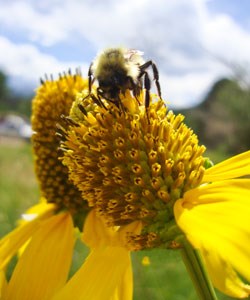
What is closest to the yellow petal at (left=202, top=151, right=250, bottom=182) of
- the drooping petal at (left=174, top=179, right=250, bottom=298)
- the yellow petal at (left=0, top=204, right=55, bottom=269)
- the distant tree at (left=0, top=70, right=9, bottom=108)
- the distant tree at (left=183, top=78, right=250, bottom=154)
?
→ the drooping petal at (left=174, top=179, right=250, bottom=298)

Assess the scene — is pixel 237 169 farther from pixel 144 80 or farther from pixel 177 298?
pixel 177 298

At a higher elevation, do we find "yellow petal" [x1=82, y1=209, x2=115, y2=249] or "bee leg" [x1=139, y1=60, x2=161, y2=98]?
"bee leg" [x1=139, y1=60, x2=161, y2=98]

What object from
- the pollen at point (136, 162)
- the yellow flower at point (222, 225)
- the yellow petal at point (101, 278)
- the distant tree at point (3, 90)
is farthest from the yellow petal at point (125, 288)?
the distant tree at point (3, 90)

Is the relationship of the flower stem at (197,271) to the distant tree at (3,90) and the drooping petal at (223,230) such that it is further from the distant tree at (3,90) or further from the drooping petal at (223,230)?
the distant tree at (3,90)

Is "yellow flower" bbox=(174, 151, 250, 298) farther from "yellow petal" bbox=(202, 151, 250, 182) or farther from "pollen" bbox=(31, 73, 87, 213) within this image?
"pollen" bbox=(31, 73, 87, 213)

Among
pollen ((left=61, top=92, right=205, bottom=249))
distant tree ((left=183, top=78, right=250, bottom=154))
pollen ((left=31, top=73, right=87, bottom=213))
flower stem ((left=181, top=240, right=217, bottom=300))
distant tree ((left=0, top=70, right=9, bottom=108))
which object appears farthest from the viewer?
distant tree ((left=0, top=70, right=9, bottom=108))

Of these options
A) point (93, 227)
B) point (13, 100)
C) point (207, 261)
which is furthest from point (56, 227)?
point (13, 100)
